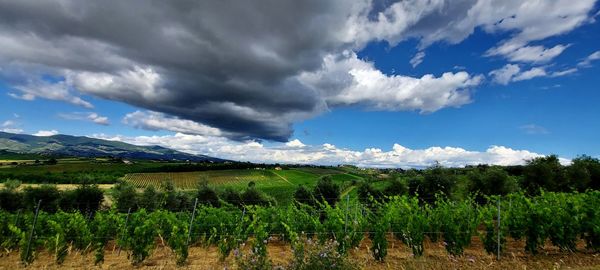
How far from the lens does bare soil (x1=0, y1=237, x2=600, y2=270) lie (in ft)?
26.7

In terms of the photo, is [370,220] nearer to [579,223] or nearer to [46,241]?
[579,223]

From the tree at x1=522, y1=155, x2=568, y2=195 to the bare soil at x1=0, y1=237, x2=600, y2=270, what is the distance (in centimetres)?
4454

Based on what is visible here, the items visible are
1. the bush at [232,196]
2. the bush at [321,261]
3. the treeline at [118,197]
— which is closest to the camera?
the bush at [321,261]

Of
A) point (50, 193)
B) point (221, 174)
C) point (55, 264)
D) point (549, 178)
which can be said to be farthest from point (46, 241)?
point (221, 174)

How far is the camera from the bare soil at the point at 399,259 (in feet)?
26.7

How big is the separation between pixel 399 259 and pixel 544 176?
49.8 metres

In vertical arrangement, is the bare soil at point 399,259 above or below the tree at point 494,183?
below

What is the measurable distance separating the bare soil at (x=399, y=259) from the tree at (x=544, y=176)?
4454 centimetres

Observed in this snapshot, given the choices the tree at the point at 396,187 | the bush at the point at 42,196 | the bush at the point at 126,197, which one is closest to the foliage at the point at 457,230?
the tree at the point at 396,187

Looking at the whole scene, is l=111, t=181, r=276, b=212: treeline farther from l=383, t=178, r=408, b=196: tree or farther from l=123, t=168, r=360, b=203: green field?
l=123, t=168, r=360, b=203: green field

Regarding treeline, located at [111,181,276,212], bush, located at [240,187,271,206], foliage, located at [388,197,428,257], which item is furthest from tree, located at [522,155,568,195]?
foliage, located at [388,197,428,257]

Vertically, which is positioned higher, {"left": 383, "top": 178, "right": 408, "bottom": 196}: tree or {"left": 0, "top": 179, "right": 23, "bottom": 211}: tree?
{"left": 383, "top": 178, "right": 408, "bottom": 196}: tree

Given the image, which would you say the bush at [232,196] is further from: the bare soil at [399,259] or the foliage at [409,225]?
the foliage at [409,225]

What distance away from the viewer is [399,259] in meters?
8.84
